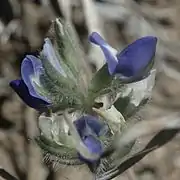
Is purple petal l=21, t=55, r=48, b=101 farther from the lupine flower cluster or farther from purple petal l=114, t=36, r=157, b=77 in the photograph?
purple petal l=114, t=36, r=157, b=77

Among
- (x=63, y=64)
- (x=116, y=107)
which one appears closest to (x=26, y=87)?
(x=63, y=64)

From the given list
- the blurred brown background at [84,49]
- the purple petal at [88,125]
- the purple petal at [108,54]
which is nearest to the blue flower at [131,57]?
the purple petal at [108,54]

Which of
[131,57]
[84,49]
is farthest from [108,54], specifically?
[84,49]

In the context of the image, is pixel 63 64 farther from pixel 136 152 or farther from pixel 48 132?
pixel 136 152

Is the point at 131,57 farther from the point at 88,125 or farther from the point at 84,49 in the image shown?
the point at 84,49

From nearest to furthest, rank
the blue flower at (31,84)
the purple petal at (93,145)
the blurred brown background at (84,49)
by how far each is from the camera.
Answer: the purple petal at (93,145)
the blue flower at (31,84)
the blurred brown background at (84,49)

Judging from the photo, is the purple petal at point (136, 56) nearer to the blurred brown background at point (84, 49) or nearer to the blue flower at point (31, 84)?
the blue flower at point (31, 84)

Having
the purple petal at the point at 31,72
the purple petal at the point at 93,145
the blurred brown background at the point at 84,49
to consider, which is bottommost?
the blurred brown background at the point at 84,49

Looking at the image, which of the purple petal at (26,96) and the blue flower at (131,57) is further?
the purple petal at (26,96)

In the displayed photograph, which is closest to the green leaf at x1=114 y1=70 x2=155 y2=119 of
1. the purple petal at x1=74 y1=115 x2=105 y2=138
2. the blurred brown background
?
the purple petal at x1=74 y1=115 x2=105 y2=138
